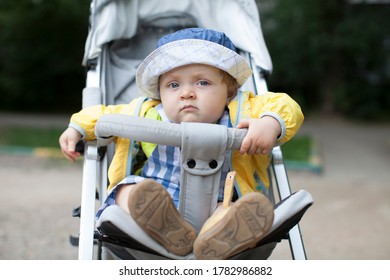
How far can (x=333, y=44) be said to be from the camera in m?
9.88

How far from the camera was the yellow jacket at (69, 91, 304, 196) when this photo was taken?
228 centimetres

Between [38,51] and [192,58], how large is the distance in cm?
824

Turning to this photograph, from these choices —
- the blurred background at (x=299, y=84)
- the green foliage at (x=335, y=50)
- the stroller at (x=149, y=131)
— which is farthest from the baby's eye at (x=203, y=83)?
the green foliage at (x=335, y=50)

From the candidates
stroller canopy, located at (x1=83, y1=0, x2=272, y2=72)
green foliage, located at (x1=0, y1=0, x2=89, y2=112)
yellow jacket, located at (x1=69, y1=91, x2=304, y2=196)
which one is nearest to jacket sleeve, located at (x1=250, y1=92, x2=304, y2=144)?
yellow jacket, located at (x1=69, y1=91, x2=304, y2=196)

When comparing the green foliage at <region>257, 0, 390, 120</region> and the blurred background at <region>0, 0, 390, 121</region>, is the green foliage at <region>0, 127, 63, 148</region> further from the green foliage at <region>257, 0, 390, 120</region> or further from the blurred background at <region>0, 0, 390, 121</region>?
the green foliage at <region>257, 0, 390, 120</region>

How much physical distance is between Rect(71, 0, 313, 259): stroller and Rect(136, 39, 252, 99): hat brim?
0.30 metres

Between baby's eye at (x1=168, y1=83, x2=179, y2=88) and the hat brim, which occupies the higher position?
the hat brim

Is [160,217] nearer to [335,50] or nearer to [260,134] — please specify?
[260,134]

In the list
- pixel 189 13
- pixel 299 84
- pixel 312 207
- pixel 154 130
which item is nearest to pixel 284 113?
pixel 154 130

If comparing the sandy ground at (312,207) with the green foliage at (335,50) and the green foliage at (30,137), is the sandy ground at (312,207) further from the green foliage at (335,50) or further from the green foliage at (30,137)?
the green foliage at (335,50)

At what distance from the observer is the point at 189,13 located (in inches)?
140

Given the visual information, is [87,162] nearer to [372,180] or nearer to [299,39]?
[372,180]

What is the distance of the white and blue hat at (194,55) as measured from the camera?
2.24 m

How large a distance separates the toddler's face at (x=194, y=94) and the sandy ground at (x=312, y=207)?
76.7 inches
